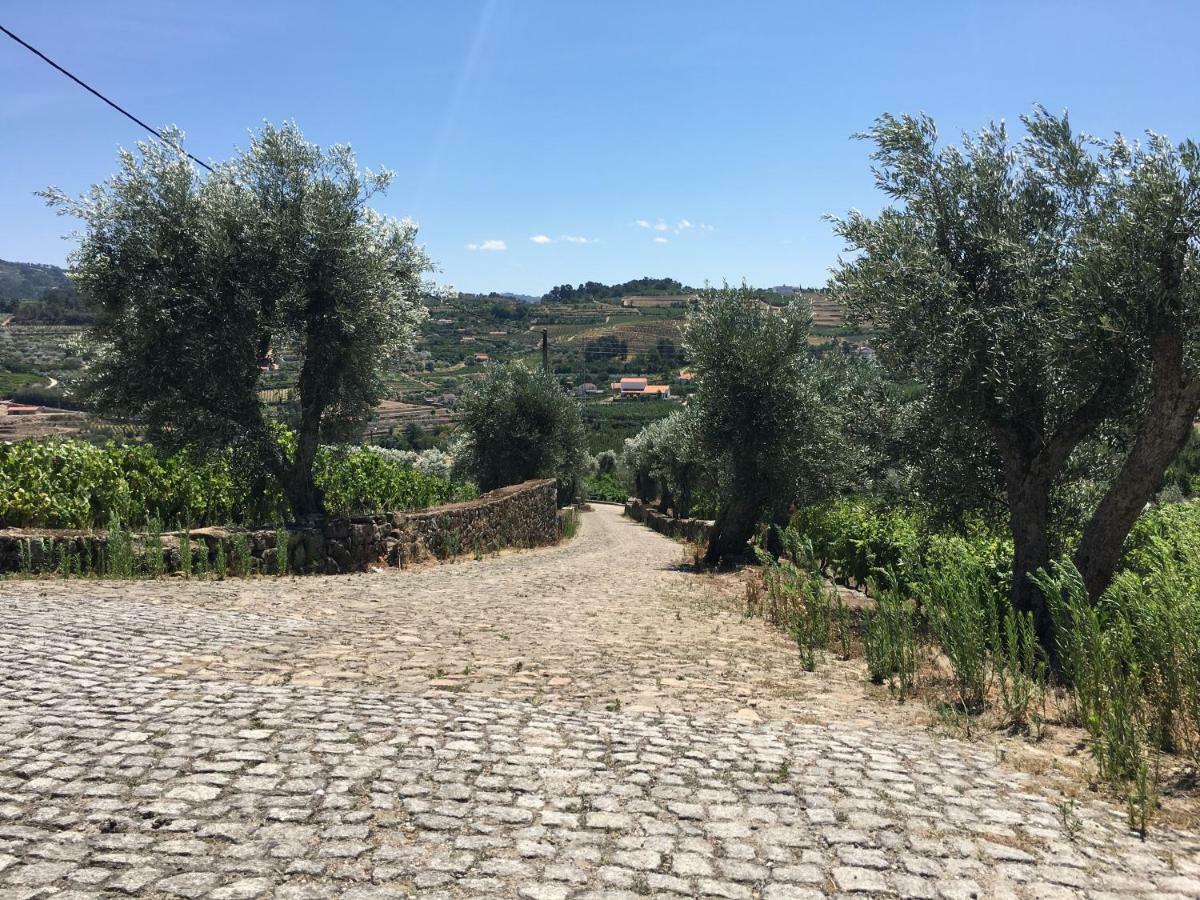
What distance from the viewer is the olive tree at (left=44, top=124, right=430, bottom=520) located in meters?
12.5

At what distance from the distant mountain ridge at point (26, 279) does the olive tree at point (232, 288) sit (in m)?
124

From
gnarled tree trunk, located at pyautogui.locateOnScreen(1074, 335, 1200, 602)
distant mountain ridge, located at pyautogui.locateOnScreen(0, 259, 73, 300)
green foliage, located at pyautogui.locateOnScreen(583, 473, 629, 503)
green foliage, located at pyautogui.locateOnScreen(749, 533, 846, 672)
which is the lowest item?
green foliage, located at pyautogui.locateOnScreen(583, 473, 629, 503)

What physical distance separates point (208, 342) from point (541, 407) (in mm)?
18809

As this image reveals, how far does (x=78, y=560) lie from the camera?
10312mm

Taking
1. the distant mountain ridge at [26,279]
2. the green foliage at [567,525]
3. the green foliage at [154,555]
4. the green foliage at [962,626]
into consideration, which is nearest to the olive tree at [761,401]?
the green foliage at [962,626]

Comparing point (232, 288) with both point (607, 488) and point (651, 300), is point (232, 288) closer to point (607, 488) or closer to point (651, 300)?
point (607, 488)

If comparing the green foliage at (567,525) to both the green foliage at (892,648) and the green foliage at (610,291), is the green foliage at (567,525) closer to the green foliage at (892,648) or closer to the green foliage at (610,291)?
the green foliage at (892,648)

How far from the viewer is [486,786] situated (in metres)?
4.20

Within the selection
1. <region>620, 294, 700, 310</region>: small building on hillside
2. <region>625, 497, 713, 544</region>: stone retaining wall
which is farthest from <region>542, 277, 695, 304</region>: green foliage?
<region>625, 497, 713, 544</region>: stone retaining wall

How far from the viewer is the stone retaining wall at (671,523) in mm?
26366

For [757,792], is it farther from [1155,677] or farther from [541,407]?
[541,407]

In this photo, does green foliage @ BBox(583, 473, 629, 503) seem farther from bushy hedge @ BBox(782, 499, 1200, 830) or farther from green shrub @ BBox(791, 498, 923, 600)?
bushy hedge @ BBox(782, 499, 1200, 830)

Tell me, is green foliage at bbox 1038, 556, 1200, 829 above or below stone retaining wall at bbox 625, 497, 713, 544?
above

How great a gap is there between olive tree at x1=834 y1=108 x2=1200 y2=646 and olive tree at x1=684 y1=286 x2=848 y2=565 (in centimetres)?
663
